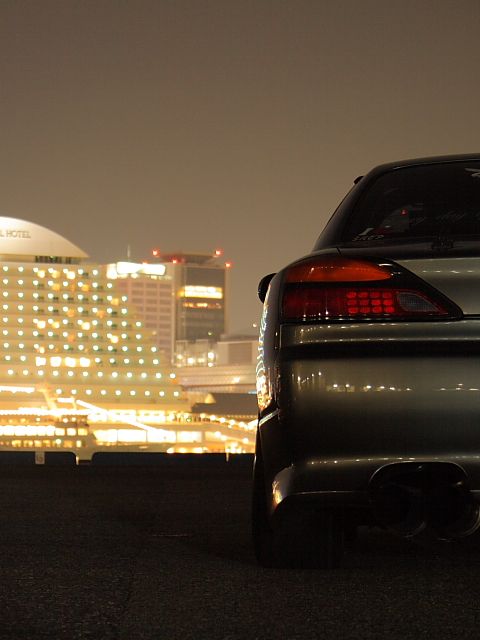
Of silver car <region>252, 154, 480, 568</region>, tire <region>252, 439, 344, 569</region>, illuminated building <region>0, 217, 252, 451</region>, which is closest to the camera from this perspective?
silver car <region>252, 154, 480, 568</region>

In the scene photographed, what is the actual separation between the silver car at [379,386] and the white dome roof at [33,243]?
87760 millimetres

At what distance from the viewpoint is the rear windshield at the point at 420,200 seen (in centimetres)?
441

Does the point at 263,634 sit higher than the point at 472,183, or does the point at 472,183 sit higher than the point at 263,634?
the point at 472,183

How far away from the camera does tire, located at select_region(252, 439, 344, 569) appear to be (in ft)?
13.1

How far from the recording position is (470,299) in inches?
144

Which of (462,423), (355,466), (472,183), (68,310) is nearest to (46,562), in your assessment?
(355,466)

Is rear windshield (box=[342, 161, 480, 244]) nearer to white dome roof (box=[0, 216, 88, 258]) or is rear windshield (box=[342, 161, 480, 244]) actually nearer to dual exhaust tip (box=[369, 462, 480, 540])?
dual exhaust tip (box=[369, 462, 480, 540])

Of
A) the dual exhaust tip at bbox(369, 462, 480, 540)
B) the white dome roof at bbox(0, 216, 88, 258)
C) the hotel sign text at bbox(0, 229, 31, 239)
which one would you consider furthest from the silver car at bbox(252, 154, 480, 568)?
the hotel sign text at bbox(0, 229, 31, 239)

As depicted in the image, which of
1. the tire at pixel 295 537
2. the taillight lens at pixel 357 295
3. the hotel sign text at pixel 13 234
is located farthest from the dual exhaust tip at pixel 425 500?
the hotel sign text at pixel 13 234

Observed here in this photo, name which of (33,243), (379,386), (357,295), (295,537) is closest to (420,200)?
(357,295)

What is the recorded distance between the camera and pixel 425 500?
3666mm

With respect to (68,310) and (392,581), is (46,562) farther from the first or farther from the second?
(68,310)

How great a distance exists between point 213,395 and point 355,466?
86.6 meters

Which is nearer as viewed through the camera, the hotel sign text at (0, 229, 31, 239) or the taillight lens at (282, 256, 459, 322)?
the taillight lens at (282, 256, 459, 322)
